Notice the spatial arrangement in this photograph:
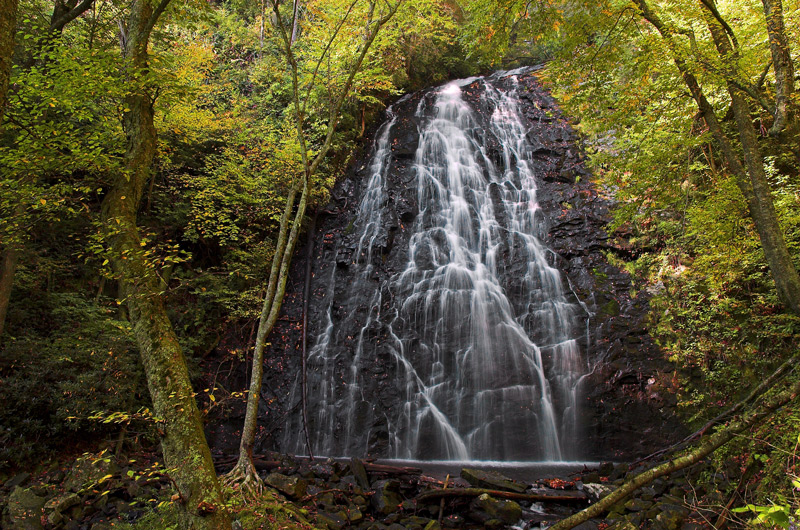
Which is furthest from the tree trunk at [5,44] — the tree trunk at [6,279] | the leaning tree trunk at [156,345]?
the tree trunk at [6,279]

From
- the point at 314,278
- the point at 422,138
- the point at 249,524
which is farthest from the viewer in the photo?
the point at 422,138

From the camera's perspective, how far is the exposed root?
13.6ft

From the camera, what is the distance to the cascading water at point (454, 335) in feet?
27.8

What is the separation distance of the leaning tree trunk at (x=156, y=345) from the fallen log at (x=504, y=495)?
10.5 feet

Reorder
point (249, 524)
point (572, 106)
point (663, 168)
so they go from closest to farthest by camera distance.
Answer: point (249, 524)
point (572, 106)
point (663, 168)

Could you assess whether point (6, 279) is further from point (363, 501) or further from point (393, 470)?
point (393, 470)

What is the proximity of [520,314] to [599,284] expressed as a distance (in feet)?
6.74

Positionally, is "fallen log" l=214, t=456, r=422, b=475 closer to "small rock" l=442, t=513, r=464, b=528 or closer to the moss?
"small rock" l=442, t=513, r=464, b=528

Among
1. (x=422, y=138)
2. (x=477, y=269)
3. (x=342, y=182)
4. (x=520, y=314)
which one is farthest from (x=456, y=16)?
(x=520, y=314)

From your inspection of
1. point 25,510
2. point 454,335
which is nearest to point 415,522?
point 25,510

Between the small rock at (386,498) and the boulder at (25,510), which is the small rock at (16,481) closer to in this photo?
the boulder at (25,510)

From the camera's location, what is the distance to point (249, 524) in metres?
3.84

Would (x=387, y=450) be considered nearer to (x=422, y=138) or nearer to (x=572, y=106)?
(x=572, y=106)

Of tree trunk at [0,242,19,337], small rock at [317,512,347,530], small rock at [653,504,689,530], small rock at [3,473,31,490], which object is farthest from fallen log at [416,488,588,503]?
tree trunk at [0,242,19,337]
